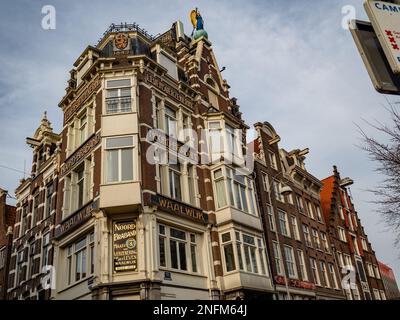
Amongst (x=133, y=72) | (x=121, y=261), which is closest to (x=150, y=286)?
(x=121, y=261)

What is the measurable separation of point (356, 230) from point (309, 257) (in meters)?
15.7

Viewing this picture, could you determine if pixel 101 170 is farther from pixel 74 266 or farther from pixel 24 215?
pixel 24 215

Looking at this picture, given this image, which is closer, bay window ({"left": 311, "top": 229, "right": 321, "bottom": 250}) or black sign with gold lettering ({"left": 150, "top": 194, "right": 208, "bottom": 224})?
black sign with gold lettering ({"left": 150, "top": 194, "right": 208, "bottom": 224})

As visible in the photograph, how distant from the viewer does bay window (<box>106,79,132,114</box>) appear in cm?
2272

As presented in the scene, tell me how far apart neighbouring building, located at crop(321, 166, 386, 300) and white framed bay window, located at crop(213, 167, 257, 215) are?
58.0 ft

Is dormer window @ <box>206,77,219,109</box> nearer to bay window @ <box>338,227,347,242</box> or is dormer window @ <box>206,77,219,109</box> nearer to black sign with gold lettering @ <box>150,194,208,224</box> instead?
black sign with gold lettering @ <box>150,194,208,224</box>

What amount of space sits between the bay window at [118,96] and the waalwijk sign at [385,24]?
60.1ft

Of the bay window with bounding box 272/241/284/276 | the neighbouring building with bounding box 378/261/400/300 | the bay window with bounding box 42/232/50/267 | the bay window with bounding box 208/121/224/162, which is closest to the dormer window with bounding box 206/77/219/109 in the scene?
the bay window with bounding box 208/121/224/162

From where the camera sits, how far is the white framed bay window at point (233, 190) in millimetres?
24594

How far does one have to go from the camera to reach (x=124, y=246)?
19297mm

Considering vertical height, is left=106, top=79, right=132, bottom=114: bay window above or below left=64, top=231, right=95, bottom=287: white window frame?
above

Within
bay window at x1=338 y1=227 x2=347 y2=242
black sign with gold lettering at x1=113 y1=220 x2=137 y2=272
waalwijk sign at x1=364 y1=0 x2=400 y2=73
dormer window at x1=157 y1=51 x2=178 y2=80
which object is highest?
dormer window at x1=157 y1=51 x2=178 y2=80

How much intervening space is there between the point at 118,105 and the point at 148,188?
5510 mm

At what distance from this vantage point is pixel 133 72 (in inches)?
929
